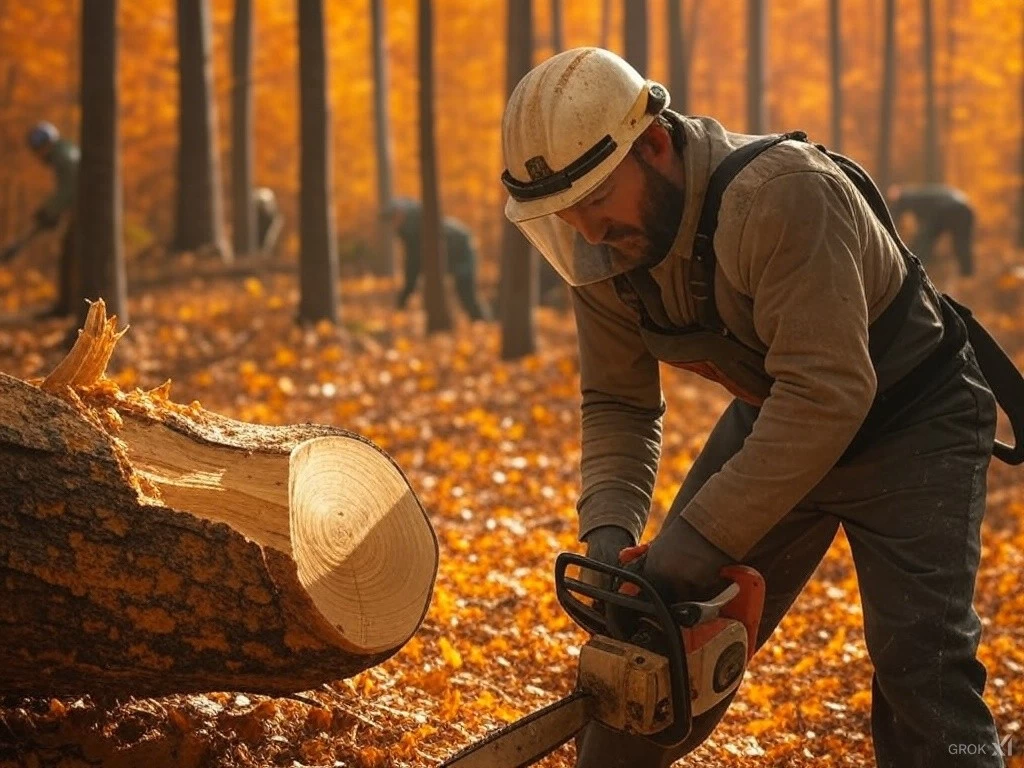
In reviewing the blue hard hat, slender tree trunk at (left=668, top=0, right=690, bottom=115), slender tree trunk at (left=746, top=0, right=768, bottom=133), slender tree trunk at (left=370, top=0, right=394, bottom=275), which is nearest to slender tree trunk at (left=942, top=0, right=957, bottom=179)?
slender tree trunk at (left=746, top=0, right=768, bottom=133)

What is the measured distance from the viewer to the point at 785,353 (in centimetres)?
292

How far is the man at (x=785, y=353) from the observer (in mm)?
2891

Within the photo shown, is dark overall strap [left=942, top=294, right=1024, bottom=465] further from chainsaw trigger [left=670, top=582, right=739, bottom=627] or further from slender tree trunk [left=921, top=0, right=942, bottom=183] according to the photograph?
slender tree trunk [left=921, top=0, right=942, bottom=183]

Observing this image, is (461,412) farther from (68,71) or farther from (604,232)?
(68,71)

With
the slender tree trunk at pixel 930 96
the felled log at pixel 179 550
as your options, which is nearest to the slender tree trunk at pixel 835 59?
the slender tree trunk at pixel 930 96

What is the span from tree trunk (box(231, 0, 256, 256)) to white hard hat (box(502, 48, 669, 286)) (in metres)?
16.6

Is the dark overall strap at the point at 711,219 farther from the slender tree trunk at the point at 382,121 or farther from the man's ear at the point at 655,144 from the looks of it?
the slender tree trunk at the point at 382,121

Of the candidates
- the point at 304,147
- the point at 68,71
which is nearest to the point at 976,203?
the point at 68,71

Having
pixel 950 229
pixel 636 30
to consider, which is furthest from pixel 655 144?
pixel 950 229

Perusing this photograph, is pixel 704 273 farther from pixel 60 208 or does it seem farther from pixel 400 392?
pixel 60 208

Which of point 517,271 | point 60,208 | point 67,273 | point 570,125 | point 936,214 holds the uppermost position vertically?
point 936,214

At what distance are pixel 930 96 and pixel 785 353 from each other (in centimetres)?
2651

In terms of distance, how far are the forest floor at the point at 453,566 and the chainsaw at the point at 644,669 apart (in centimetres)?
94

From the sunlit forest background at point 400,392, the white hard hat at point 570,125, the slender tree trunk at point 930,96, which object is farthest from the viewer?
the slender tree trunk at point 930,96
